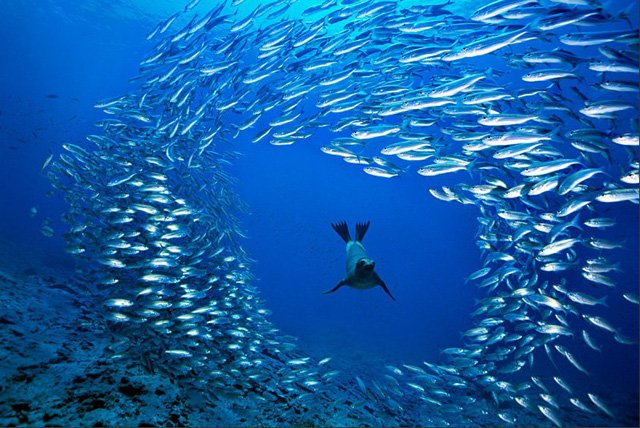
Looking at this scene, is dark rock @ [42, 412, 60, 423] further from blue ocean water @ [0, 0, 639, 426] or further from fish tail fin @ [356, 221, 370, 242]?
fish tail fin @ [356, 221, 370, 242]

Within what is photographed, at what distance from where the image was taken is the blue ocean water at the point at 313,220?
393 inches

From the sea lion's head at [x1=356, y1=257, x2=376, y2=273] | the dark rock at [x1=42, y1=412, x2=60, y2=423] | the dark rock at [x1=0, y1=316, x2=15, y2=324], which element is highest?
the sea lion's head at [x1=356, y1=257, x2=376, y2=273]

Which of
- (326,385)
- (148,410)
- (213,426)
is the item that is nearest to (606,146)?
(326,385)

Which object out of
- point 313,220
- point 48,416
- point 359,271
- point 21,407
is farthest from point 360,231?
point 313,220

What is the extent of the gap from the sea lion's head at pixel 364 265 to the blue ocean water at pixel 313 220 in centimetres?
266

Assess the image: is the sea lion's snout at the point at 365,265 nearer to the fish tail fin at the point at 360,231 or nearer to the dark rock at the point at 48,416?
the fish tail fin at the point at 360,231

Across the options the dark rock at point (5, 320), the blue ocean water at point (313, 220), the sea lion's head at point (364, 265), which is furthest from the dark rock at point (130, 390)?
the sea lion's head at point (364, 265)

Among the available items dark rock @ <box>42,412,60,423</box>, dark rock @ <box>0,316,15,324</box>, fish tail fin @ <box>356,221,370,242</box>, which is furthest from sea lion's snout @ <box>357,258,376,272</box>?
dark rock @ <box>0,316,15,324</box>

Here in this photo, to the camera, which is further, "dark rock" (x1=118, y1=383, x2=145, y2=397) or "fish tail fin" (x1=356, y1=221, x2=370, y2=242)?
"fish tail fin" (x1=356, y1=221, x2=370, y2=242)

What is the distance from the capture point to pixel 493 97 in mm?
5801

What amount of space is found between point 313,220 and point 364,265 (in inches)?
2371

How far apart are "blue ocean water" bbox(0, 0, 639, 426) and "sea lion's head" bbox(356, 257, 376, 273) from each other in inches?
105

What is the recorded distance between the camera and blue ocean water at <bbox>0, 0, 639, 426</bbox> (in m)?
9.98

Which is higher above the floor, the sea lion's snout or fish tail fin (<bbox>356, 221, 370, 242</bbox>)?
fish tail fin (<bbox>356, 221, 370, 242</bbox>)
